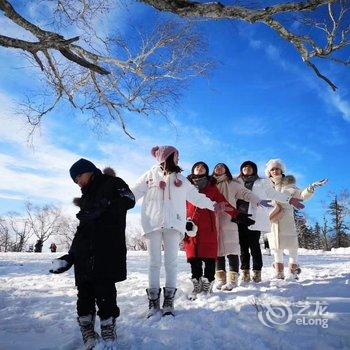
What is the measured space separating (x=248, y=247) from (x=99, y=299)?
10.5 feet

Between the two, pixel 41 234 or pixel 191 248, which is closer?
pixel 191 248

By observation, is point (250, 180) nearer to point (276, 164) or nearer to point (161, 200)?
point (276, 164)

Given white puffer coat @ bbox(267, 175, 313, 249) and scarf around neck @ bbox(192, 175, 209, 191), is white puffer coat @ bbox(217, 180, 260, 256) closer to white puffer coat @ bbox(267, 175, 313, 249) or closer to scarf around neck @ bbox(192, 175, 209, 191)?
scarf around neck @ bbox(192, 175, 209, 191)

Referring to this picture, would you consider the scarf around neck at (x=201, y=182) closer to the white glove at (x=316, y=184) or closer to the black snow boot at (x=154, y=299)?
the black snow boot at (x=154, y=299)

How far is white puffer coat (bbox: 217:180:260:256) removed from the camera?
18.2ft

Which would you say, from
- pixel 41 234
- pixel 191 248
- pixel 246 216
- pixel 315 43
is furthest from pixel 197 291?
pixel 41 234

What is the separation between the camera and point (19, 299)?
218 inches

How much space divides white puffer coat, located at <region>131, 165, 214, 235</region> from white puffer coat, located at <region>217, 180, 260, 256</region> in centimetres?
111

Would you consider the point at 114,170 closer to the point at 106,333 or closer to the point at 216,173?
the point at 106,333

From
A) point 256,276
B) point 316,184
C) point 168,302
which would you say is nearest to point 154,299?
point 168,302

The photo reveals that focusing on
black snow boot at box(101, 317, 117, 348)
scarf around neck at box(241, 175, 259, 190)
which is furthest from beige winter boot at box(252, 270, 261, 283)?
black snow boot at box(101, 317, 117, 348)

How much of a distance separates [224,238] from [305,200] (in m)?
1.76

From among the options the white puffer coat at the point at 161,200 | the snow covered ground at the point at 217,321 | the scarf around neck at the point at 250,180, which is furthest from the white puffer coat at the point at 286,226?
the white puffer coat at the point at 161,200

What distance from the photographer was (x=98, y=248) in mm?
3432
